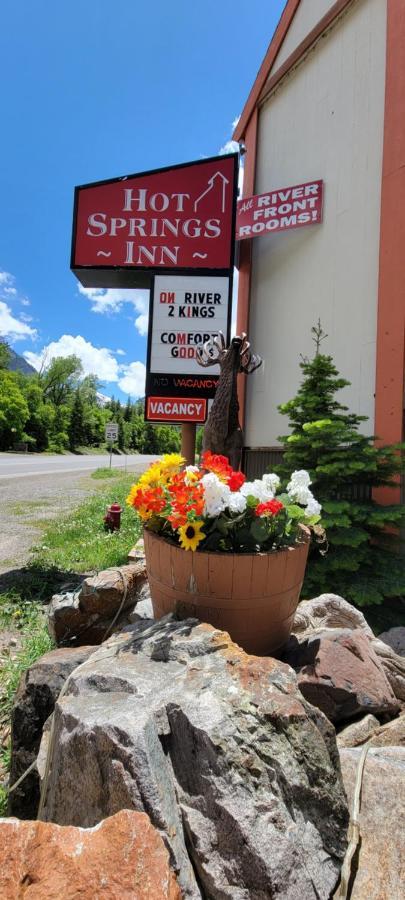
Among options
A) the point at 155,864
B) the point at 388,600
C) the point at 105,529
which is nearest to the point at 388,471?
the point at 388,600

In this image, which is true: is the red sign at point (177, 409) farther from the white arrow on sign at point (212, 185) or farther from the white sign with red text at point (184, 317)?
the white arrow on sign at point (212, 185)

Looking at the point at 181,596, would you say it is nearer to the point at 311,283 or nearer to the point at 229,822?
the point at 229,822

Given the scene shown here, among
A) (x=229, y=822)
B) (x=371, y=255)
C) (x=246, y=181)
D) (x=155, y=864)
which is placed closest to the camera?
(x=155, y=864)

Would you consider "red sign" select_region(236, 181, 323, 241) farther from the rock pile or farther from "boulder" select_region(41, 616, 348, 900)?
"boulder" select_region(41, 616, 348, 900)

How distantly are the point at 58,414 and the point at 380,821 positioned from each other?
56210 mm

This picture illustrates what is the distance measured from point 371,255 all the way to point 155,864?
18.0 feet

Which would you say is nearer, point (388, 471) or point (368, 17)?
point (388, 471)

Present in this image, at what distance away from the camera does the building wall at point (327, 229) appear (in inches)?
196

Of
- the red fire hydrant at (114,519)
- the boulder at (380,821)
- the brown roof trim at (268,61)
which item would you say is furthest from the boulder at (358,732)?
the brown roof trim at (268,61)

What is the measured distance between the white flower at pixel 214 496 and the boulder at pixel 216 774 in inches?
24.1

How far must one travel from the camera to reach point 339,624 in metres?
2.41

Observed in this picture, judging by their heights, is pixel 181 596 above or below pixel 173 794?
above

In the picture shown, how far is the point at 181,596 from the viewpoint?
1.79 m

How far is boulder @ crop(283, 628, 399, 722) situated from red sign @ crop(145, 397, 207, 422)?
12.3ft
